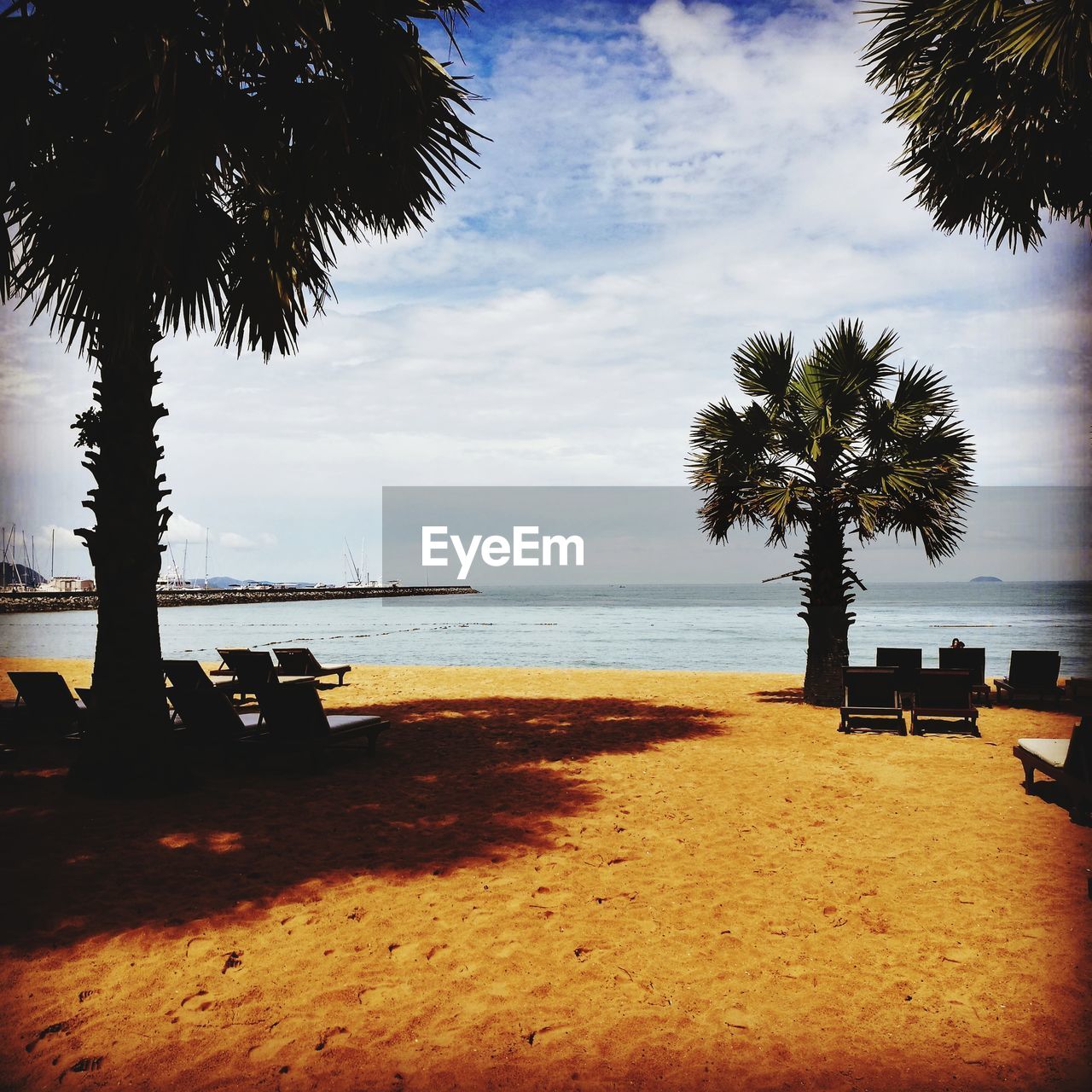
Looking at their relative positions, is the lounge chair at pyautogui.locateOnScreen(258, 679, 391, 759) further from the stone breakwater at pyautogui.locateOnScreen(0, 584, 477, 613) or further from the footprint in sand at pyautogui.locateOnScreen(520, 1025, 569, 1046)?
the stone breakwater at pyautogui.locateOnScreen(0, 584, 477, 613)

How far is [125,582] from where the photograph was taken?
721 cm

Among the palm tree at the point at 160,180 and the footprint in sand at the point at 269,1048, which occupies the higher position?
the palm tree at the point at 160,180

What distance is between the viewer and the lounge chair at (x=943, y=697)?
10.4 meters

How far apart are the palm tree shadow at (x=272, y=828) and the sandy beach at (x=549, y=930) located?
36 mm

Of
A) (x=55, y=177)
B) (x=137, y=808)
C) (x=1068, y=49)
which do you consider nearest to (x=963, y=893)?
(x=1068, y=49)

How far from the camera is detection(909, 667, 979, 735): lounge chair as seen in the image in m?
10.4

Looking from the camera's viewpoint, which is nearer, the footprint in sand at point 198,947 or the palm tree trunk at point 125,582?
the footprint in sand at point 198,947

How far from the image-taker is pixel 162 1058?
3.22 m

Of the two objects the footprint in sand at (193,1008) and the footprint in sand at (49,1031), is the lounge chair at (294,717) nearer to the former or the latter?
the footprint in sand at (193,1008)

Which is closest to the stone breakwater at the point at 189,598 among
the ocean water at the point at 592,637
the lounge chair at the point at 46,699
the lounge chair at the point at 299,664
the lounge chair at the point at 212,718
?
the ocean water at the point at 592,637

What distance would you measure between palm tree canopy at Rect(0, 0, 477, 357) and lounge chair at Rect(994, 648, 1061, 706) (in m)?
11.6

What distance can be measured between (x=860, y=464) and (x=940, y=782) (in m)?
6.16

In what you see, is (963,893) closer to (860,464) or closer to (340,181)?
(340,181)

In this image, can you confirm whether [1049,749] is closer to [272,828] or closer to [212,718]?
[272,828]
